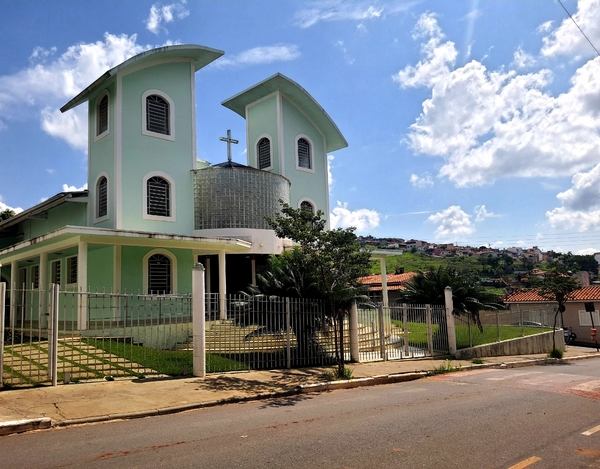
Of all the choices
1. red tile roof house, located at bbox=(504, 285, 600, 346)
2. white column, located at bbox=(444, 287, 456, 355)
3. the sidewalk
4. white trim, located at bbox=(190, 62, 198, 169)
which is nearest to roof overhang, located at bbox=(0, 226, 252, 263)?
white trim, located at bbox=(190, 62, 198, 169)

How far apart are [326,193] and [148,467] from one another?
2134cm

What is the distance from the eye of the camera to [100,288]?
1703cm

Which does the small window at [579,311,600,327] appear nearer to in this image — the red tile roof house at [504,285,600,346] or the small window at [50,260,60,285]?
the red tile roof house at [504,285,600,346]

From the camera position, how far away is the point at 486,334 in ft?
64.7

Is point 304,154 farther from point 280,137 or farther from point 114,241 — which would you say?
point 114,241

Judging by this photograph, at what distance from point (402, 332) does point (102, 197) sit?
12224mm

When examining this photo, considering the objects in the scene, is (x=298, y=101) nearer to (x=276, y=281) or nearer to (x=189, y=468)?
(x=276, y=281)

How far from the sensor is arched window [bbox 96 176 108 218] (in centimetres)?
1891

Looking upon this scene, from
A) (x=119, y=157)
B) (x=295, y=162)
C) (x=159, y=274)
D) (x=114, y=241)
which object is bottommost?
(x=159, y=274)

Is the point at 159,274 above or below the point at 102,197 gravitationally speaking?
below

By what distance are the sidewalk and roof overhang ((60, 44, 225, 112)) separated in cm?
1281

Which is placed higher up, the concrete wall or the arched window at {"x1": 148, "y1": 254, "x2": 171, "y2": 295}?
the arched window at {"x1": 148, "y1": 254, "x2": 171, "y2": 295}

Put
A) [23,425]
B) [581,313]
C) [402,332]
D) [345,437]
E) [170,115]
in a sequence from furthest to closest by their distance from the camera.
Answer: [581,313] → [170,115] → [402,332] → [23,425] → [345,437]

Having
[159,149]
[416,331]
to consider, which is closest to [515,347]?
[416,331]
